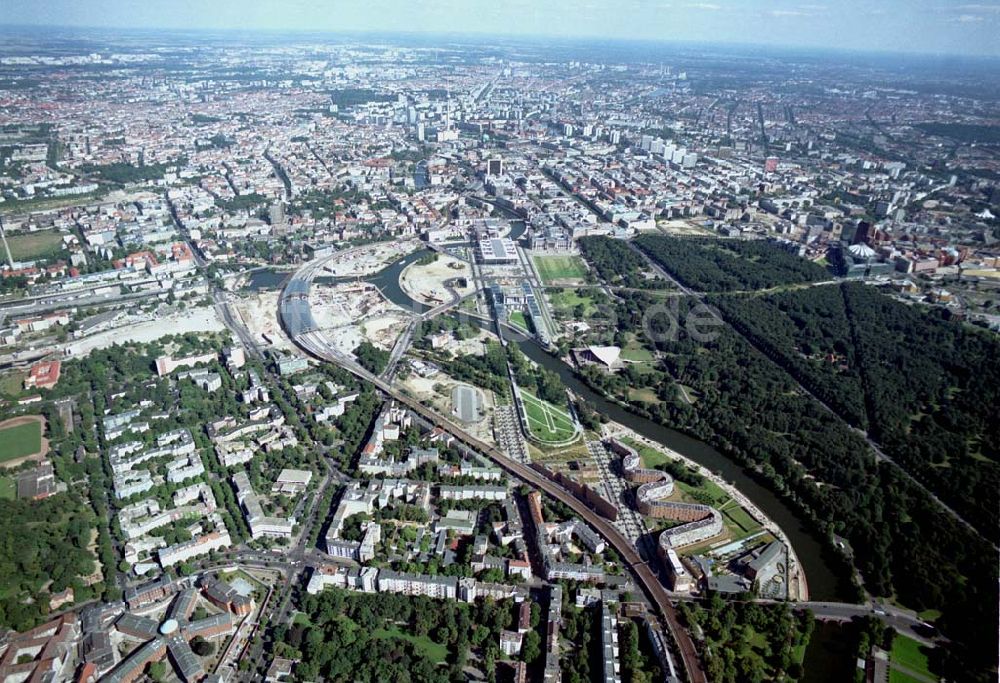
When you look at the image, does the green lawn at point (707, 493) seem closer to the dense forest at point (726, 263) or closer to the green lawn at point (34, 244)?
the dense forest at point (726, 263)

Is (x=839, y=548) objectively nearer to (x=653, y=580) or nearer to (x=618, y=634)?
(x=653, y=580)

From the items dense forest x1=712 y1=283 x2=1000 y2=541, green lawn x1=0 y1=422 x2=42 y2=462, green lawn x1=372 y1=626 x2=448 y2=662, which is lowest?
green lawn x1=0 y1=422 x2=42 y2=462

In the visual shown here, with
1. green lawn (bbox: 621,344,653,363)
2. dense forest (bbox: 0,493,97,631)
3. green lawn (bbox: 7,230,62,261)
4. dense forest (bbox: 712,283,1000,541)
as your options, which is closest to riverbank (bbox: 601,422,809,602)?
green lawn (bbox: 621,344,653,363)

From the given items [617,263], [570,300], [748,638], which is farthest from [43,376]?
[617,263]

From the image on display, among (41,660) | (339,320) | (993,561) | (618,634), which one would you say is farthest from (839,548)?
(339,320)

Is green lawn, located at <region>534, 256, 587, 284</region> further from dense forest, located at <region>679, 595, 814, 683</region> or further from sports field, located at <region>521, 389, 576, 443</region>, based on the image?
dense forest, located at <region>679, 595, 814, 683</region>

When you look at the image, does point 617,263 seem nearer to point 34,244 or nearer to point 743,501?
point 743,501
